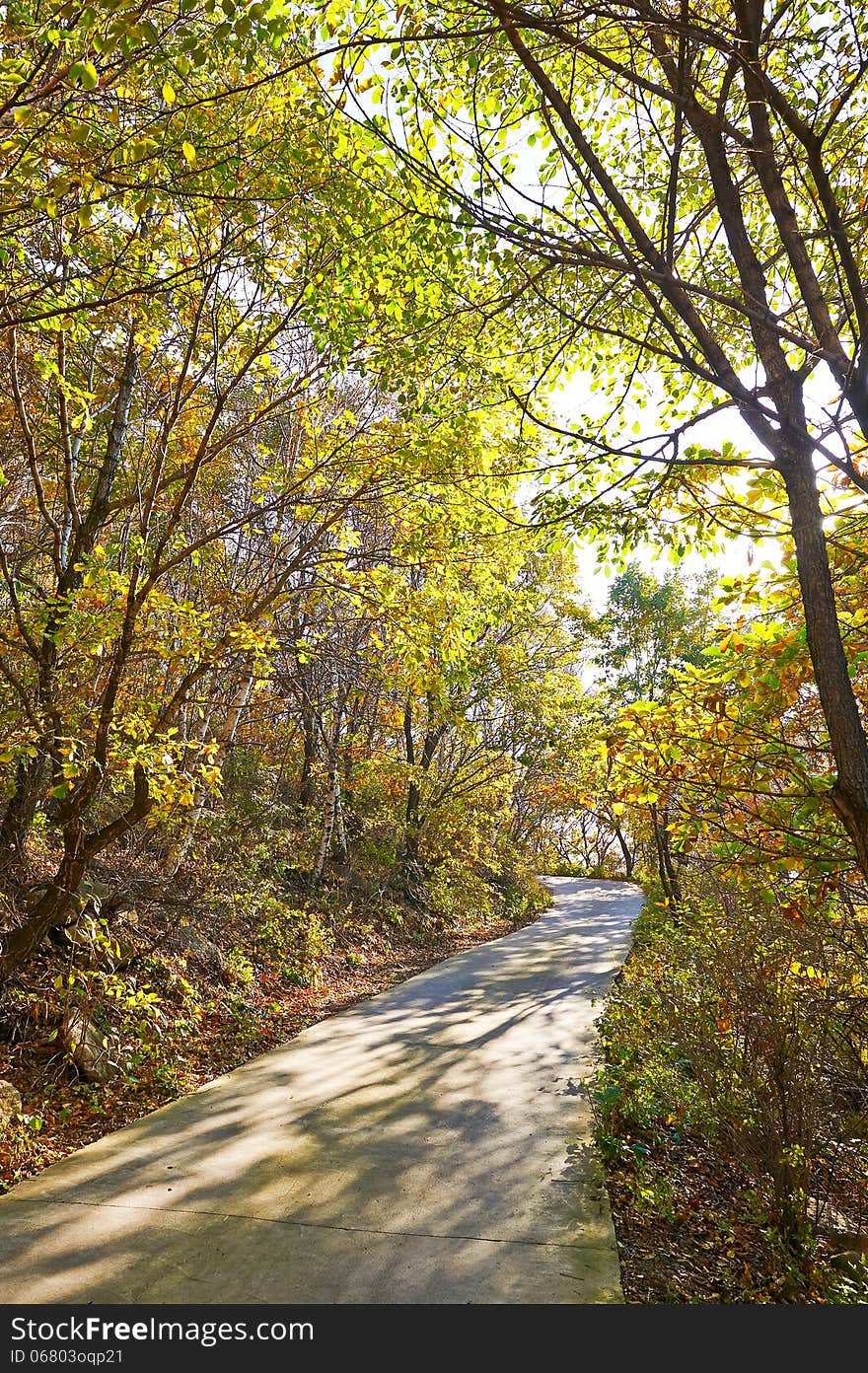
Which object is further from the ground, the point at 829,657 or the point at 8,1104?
the point at 829,657

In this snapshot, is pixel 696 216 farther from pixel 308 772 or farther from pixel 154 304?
pixel 308 772

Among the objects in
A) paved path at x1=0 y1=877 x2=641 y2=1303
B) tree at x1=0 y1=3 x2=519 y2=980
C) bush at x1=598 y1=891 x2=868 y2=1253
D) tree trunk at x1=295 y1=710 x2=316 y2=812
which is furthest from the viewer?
tree trunk at x1=295 y1=710 x2=316 y2=812

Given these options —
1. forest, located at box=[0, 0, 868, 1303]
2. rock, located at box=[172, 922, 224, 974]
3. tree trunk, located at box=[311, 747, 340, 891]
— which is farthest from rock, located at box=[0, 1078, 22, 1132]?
tree trunk, located at box=[311, 747, 340, 891]

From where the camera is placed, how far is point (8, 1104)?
175 inches

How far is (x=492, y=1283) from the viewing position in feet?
10.3

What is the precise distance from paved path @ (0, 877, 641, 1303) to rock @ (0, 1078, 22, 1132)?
45cm

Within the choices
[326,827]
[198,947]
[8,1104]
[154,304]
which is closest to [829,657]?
[154,304]

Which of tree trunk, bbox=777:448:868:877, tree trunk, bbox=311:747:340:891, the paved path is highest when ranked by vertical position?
tree trunk, bbox=777:448:868:877

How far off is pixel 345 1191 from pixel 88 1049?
94.0 inches

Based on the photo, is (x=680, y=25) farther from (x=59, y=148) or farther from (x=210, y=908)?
(x=210, y=908)

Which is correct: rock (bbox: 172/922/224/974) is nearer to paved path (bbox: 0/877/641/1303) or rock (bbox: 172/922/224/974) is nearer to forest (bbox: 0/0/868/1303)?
forest (bbox: 0/0/868/1303)

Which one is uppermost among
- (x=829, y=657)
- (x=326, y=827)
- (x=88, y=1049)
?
(x=829, y=657)

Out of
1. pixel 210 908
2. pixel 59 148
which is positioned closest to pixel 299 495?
pixel 59 148

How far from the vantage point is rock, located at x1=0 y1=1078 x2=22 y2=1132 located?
14.2ft
